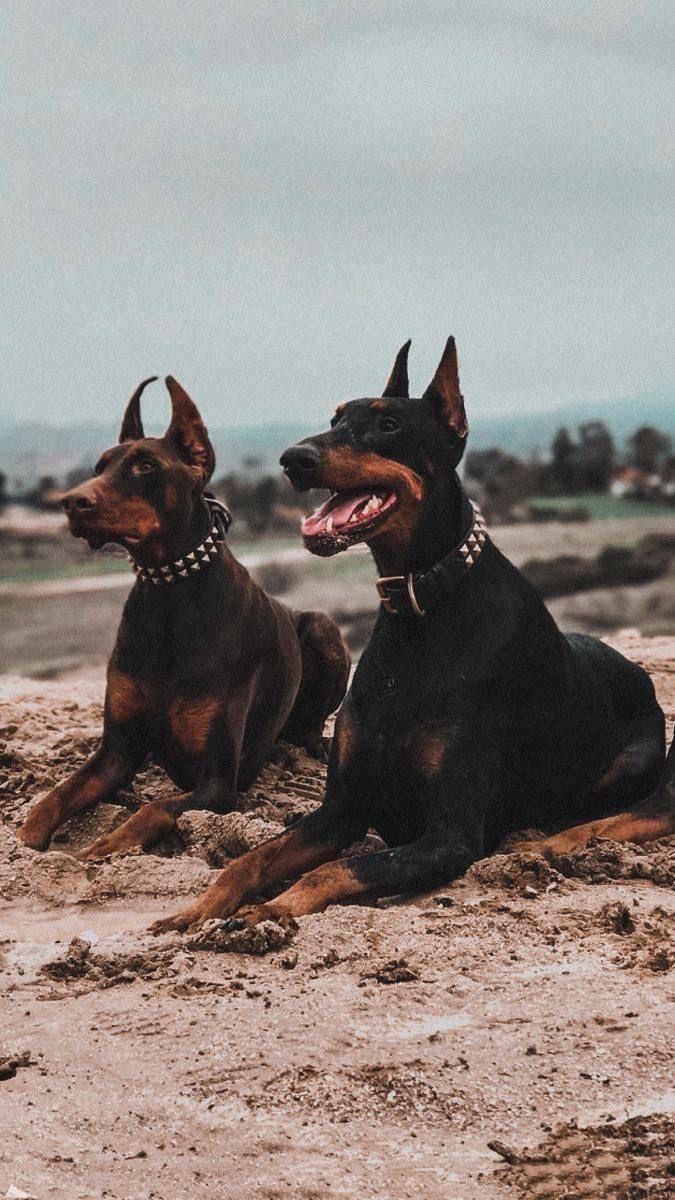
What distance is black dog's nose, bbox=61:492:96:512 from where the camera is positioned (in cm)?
654

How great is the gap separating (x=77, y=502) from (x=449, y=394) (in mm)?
1594

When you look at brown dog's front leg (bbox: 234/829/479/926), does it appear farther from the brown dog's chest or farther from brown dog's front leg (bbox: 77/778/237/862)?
the brown dog's chest

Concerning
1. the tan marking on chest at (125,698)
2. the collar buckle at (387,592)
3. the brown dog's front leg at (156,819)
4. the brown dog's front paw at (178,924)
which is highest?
the collar buckle at (387,592)

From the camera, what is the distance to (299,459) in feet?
17.9

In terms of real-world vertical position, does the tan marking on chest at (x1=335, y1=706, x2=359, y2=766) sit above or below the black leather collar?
below

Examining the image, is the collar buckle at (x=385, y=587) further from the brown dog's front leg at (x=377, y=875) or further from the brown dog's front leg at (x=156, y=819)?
the brown dog's front leg at (x=156, y=819)

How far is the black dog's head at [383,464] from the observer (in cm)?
549

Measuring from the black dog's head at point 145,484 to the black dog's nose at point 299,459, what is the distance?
1357 millimetres

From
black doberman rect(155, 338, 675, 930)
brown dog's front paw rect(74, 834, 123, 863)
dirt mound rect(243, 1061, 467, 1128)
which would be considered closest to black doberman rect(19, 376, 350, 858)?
brown dog's front paw rect(74, 834, 123, 863)

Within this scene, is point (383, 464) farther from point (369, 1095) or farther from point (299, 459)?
point (369, 1095)

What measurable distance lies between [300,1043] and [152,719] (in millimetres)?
2830

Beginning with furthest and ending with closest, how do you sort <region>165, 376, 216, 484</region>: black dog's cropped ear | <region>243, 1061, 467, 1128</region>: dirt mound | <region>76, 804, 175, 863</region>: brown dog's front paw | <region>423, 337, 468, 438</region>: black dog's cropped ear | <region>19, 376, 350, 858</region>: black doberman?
<region>165, 376, 216, 484</region>: black dog's cropped ear, <region>19, 376, 350, 858</region>: black doberman, <region>76, 804, 175, 863</region>: brown dog's front paw, <region>423, 337, 468, 438</region>: black dog's cropped ear, <region>243, 1061, 467, 1128</region>: dirt mound

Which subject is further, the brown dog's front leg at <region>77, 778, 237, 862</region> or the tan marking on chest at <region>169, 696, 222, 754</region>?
the tan marking on chest at <region>169, 696, 222, 754</region>

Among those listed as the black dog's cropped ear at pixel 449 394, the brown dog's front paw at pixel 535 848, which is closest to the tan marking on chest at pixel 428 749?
the brown dog's front paw at pixel 535 848
